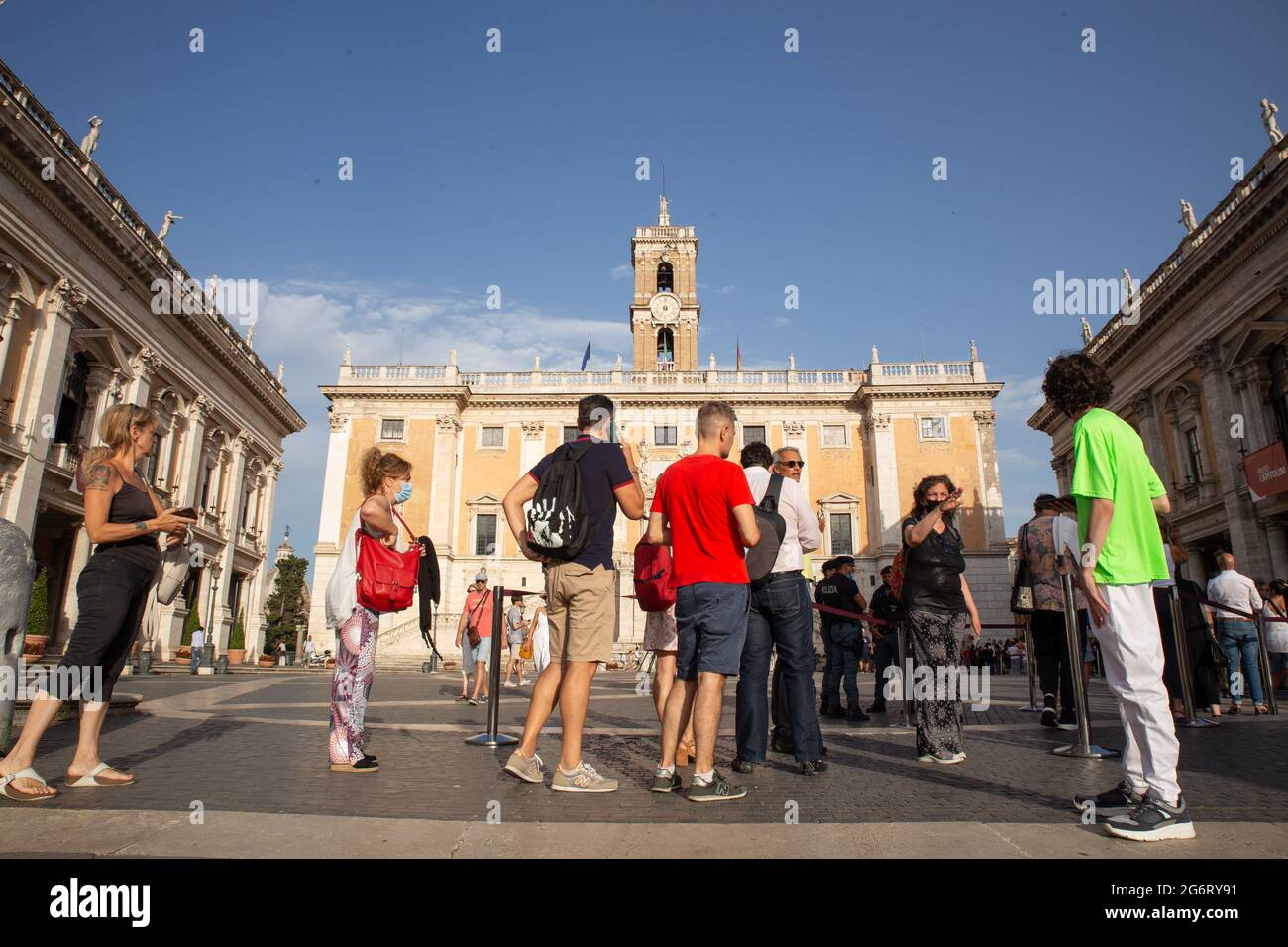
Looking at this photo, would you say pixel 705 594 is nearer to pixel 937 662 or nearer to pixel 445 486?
pixel 937 662

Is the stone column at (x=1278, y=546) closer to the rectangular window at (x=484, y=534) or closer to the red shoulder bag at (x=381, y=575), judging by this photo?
the red shoulder bag at (x=381, y=575)

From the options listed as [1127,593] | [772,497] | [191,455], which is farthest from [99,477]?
[191,455]

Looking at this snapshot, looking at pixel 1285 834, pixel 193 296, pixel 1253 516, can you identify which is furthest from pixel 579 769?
pixel 193 296

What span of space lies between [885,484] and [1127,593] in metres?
33.7

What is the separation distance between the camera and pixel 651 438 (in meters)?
37.7

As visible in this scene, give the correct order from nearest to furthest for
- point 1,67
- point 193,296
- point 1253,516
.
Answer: point 1,67, point 1253,516, point 193,296

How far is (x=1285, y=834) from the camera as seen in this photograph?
2807 mm

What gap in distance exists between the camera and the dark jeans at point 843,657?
25.9 feet

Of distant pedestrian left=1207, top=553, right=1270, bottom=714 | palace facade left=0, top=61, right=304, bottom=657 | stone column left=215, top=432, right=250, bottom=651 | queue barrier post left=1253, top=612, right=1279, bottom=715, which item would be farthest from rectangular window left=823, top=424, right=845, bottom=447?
queue barrier post left=1253, top=612, right=1279, bottom=715

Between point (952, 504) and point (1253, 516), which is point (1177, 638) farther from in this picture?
point (1253, 516)

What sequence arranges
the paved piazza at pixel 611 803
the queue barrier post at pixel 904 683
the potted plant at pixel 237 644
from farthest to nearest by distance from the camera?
1. the potted plant at pixel 237 644
2. the queue barrier post at pixel 904 683
3. the paved piazza at pixel 611 803

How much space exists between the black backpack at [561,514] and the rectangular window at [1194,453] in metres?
26.9

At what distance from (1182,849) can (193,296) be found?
1215 inches

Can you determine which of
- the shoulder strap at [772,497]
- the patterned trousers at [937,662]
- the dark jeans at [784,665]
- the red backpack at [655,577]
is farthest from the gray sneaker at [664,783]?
the patterned trousers at [937,662]
